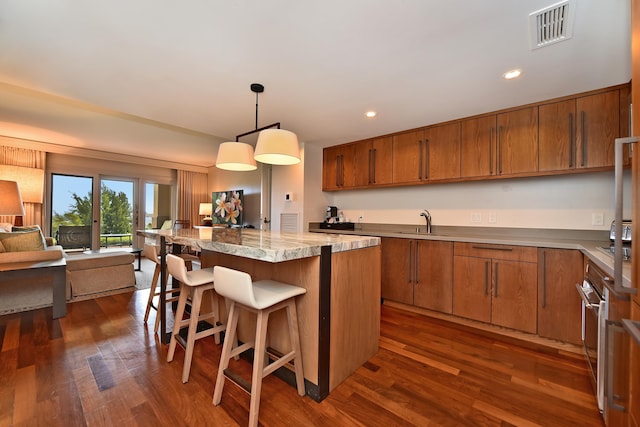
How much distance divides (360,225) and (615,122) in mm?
2793

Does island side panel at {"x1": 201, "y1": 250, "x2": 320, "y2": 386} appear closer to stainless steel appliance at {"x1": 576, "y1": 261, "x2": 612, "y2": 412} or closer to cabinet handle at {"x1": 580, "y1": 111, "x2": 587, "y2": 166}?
stainless steel appliance at {"x1": 576, "y1": 261, "x2": 612, "y2": 412}

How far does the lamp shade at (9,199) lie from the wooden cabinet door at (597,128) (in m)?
5.59

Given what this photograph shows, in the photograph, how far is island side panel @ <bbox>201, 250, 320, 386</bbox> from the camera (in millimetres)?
1576

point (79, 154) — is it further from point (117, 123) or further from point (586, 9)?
point (586, 9)

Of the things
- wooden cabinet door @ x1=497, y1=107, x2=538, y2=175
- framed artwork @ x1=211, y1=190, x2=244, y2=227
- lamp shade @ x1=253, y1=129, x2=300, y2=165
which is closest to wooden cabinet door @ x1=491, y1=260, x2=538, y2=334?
wooden cabinet door @ x1=497, y1=107, x2=538, y2=175

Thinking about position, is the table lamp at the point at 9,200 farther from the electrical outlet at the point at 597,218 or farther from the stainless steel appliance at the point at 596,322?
the electrical outlet at the point at 597,218

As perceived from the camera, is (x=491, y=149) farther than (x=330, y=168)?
No

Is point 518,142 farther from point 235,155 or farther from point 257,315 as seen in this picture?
point 257,315

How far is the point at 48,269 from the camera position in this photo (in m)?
2.67

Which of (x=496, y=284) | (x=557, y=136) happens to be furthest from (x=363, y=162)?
(x=496, y=284)

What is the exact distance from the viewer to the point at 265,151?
207 centimetres

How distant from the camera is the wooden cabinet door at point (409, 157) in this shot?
10.7 ft

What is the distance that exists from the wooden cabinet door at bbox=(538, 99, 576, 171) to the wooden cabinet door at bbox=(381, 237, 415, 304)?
146 cm

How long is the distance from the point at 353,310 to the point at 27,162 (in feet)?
22.2
